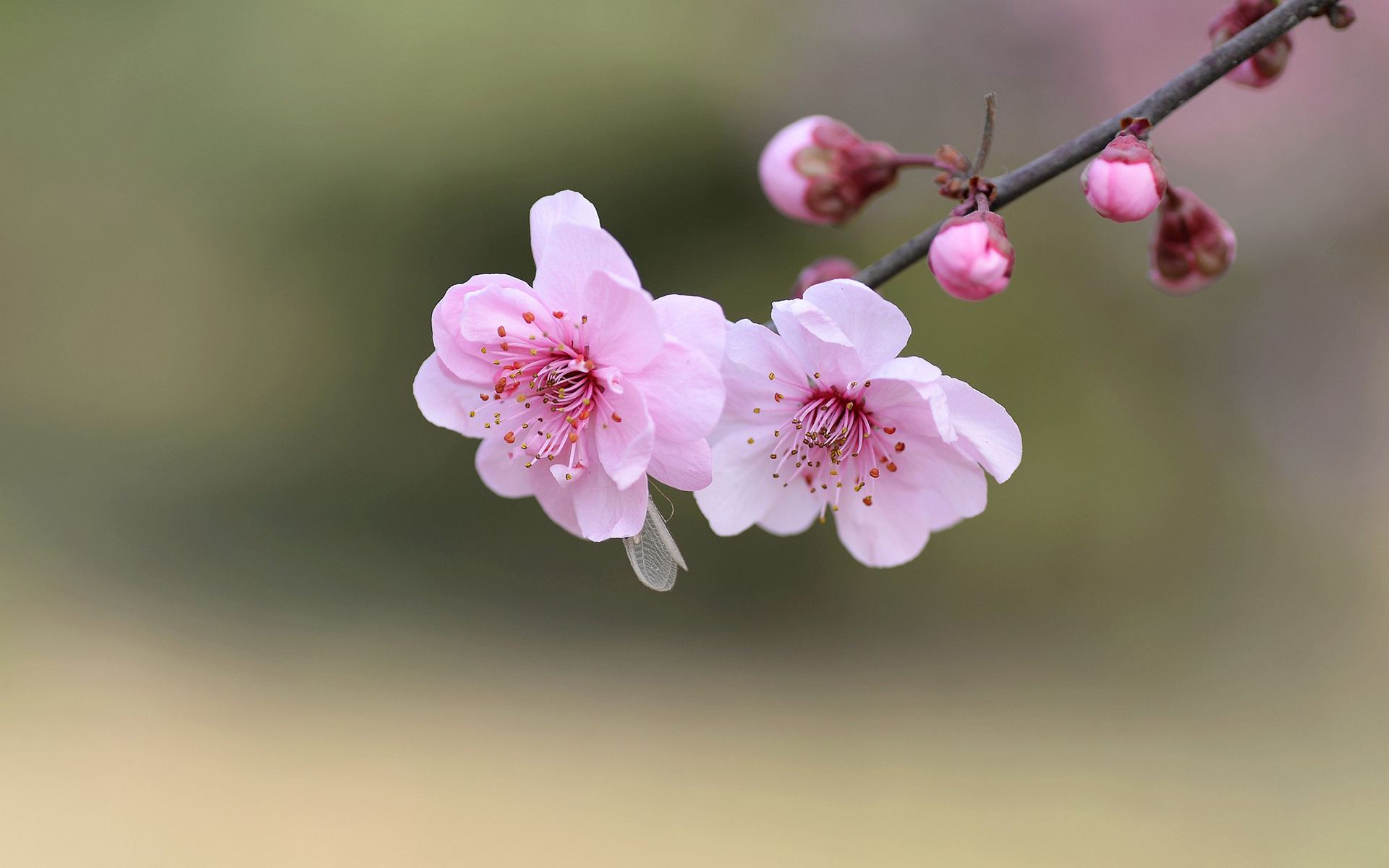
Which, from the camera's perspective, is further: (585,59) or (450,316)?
(585,59)

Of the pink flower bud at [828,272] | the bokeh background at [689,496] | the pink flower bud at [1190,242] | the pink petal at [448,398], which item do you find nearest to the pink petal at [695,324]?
the pink petal at [448,398]

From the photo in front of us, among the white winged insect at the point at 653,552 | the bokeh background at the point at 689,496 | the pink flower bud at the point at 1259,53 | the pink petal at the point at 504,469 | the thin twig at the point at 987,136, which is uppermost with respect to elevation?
the bokeh background at the point at 689,496

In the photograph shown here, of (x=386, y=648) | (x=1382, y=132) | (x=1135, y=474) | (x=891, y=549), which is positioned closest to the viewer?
(x=891, y=549)

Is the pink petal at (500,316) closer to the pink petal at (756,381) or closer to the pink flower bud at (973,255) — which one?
the pink petal at (756,381)

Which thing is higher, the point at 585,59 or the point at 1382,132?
the point at 585,59

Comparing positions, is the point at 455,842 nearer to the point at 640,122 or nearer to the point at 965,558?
the point at 965,558

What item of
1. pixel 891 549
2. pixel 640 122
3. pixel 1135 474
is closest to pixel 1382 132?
pixel 1135 474

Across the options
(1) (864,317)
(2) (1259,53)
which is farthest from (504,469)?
(2) (1259,53)
